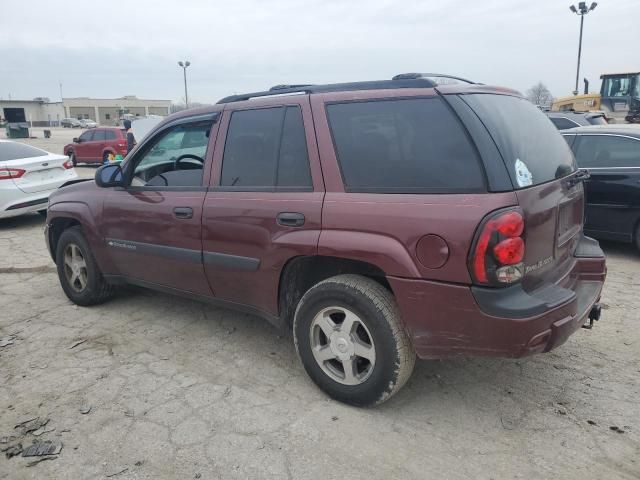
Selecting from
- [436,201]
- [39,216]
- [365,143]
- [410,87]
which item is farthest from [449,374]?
[39,216]

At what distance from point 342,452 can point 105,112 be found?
358 ft

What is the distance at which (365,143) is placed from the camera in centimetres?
292

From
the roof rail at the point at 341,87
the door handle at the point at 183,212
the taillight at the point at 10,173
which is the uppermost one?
the roof rail at the point at 341,87

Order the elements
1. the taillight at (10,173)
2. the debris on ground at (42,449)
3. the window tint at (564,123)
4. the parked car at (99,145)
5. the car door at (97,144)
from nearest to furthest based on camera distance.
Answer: the debris on ground at (42,449) → the taillight at (10,173) → the window tint at (564,123) → the parked car at (99,145) → the car door at (97,144)

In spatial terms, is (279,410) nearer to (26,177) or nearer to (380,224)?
(380,224)

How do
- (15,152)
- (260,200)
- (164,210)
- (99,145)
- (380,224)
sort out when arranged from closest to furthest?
(380,224) < (260,200) < (164,210) < (15,152) < (99,145)

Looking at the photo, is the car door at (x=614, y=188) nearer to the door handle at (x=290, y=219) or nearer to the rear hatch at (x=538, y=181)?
the rear hatch at (x=538, y=181)

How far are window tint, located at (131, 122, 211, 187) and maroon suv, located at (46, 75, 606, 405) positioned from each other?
2cm

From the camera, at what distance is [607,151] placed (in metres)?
6.30

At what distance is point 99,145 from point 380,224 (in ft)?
64.3

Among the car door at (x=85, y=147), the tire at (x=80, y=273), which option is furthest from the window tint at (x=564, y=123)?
the car door at (x=85, y=147)

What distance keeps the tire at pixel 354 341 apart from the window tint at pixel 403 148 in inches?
23.6

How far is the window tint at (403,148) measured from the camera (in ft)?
8.46

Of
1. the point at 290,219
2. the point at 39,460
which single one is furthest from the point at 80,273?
the point at 290,219
